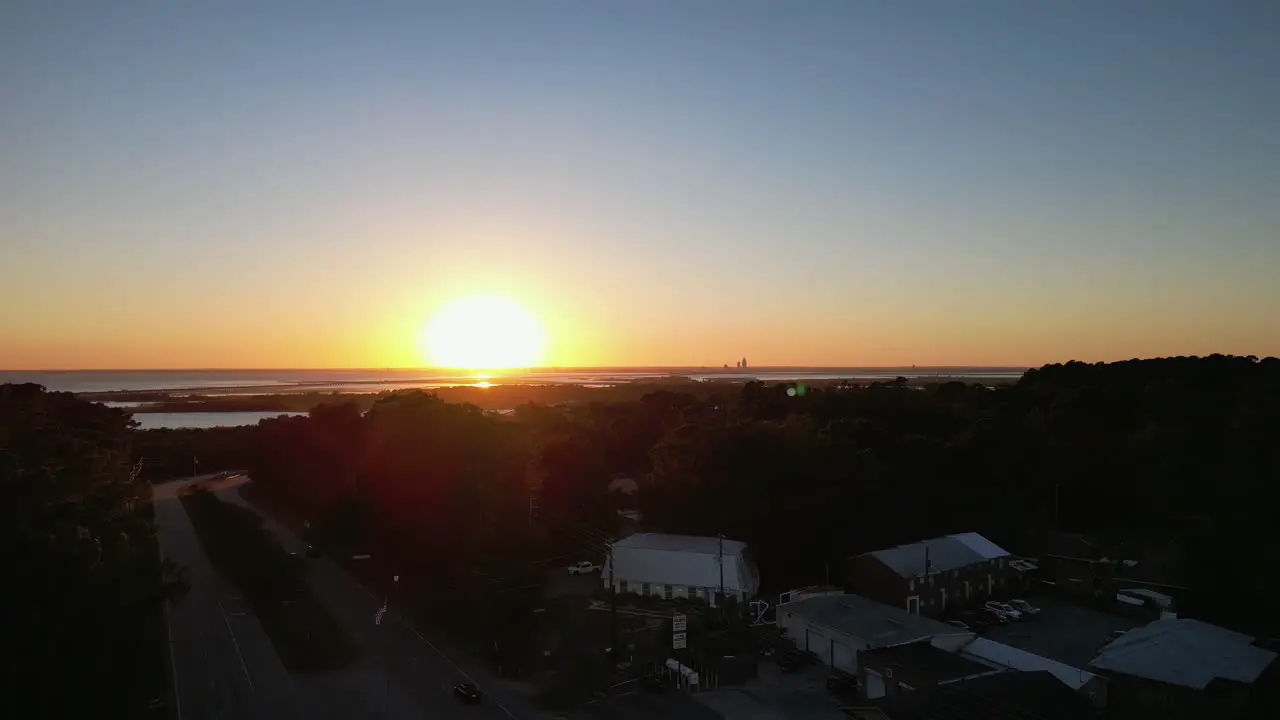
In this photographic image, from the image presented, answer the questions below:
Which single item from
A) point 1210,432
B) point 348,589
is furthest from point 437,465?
point 1210,432

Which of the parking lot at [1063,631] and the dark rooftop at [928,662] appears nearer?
the dark rooftop at [928,662]

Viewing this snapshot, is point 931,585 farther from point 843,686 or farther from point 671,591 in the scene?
point 671,591

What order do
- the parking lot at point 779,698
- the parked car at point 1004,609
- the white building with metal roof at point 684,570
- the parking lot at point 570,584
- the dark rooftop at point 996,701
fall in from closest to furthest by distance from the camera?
the dark rooftop at point 996,701
the parking lot at point 779,698
the parked car at point 1004,609
the white building with metal roof at point 684,570
the parking lot at point 570,584

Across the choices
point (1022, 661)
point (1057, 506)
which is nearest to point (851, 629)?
point (1022, 661)

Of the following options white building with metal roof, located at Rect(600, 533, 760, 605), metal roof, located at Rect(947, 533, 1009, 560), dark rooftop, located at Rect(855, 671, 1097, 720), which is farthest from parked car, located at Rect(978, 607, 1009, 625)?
dark rooftop, located at Rect(855, 671, 1097, 720)

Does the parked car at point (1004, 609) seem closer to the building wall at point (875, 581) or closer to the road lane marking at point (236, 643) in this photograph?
the building wall at point (875, 581)

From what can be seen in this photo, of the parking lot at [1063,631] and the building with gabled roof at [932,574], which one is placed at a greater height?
the building with gabled roof at [932,574]

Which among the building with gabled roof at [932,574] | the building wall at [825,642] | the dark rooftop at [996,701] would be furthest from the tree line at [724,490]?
the dark rooftop at [996,701]
